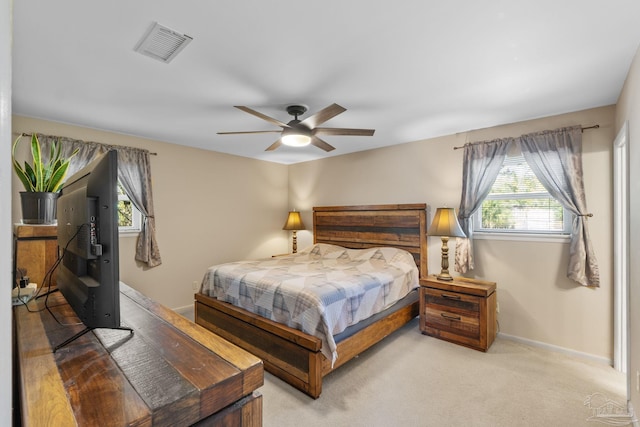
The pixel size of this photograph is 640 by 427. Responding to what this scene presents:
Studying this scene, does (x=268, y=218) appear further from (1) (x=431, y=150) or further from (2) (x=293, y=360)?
(2) (x=293, y=360)

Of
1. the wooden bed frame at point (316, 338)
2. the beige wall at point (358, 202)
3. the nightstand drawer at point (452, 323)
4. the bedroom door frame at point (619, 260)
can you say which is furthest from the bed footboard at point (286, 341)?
the bedroom door frame at point (619, 260)

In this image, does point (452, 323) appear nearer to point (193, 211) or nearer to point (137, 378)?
point (137, 378)

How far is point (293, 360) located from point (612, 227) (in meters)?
3.08

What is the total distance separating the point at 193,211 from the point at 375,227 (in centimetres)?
264

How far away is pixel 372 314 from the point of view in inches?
118

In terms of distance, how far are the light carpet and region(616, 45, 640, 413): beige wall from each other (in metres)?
0.44

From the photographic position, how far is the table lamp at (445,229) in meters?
3.37

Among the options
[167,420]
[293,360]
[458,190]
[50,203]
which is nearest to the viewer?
[167,420]

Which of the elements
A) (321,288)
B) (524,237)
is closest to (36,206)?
(321,288)

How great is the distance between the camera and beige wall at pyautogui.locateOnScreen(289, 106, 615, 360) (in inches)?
112

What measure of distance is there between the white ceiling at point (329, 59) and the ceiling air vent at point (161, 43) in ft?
0.14

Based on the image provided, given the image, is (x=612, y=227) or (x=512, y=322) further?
(x=512, y=322)

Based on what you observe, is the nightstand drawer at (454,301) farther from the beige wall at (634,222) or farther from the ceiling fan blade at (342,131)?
the ceiling fan blade at (342,131)

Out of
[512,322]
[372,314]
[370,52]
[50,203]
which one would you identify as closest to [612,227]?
[512,322]
